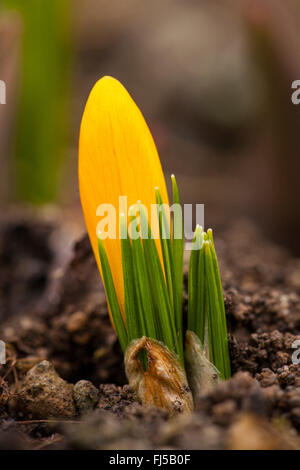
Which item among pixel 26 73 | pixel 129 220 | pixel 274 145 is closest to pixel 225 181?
pixel 274 145

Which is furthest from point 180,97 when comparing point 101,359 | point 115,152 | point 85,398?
point 85,398

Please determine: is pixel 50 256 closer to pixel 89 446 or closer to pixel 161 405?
pixel 161 405

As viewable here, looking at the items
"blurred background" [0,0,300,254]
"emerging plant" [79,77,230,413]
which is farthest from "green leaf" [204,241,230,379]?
"blurred background" [0,0,300,254]

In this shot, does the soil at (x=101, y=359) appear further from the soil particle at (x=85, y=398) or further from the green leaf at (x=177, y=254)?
the green leaf at (x=177, y=254)

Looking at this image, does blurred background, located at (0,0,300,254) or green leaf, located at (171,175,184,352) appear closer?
green leaf, located at (171,175,184,352)

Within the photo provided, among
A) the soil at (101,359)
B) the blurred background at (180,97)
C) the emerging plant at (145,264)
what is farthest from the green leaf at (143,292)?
the blurred background at (180,97)

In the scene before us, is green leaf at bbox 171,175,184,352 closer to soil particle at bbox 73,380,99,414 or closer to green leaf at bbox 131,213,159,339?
green leaf at bbox 131,213,159,339
